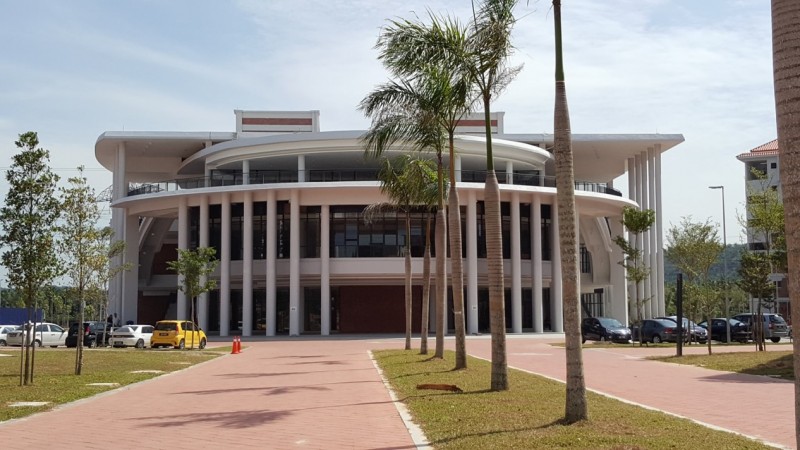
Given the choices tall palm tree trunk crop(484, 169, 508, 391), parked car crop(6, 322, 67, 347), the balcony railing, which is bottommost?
parked car crop(6, 322, 67, 347)

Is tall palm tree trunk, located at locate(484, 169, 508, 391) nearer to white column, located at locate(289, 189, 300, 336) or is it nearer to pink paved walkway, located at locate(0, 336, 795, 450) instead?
pink paved walkway, located at locate(0, 336, 795, 450)

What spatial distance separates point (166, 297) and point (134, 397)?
56992mm

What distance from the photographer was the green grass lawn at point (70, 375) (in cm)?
1647

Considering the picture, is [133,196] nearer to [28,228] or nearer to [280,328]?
[280,328]

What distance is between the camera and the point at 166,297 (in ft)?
238

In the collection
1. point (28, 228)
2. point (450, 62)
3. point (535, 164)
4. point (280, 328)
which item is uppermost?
point (535, 164)

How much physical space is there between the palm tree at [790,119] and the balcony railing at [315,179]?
47.3 metres

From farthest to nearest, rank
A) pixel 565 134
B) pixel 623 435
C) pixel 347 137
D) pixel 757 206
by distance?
pixel 347 137 → pixel 757 206 → pixel 565 134 → pixel 623 435

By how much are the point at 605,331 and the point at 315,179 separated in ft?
68.9

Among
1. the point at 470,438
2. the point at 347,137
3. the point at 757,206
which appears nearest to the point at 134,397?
the point at 470,438

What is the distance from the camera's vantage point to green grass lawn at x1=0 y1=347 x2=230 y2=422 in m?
Answer: 16.5

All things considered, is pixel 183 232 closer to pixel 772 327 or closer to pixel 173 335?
pixel 173 335

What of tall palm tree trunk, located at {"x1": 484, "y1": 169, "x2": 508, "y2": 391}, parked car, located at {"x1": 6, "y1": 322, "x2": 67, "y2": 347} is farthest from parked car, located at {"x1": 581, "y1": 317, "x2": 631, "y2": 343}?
parked car, located at {"x1": 6, "y1": 322, "x2": 67, "y2": 347}

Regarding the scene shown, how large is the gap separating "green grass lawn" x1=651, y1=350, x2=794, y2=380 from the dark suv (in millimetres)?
29181
